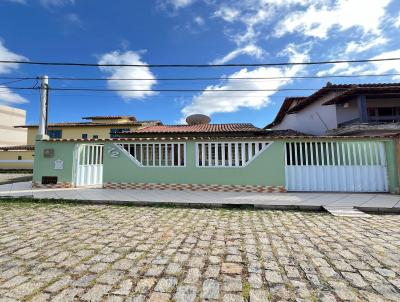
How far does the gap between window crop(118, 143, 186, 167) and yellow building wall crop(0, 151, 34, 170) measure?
1915 centimetres

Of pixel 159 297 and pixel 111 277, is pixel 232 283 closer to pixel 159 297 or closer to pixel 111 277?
pixel 159 297

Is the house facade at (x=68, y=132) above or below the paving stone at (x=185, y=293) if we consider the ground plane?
above

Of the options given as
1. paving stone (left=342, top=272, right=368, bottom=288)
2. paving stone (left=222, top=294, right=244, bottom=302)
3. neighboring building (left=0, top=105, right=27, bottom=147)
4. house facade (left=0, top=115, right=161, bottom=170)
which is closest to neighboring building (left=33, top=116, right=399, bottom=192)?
paving stone (left=342, top=272, right=368, bottom=288)

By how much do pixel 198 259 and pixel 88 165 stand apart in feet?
32.3

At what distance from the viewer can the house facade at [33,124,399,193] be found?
912cm

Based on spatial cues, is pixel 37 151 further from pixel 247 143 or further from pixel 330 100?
pixel 330 100

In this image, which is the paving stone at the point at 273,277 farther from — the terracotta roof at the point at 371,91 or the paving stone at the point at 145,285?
the terracotta roof at the point at 371,91

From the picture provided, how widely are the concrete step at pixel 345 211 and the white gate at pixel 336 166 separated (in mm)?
2955

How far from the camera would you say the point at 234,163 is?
9.65 meters

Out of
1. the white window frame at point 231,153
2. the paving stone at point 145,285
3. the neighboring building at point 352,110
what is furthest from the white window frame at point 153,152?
the neighboring building at point 352,110


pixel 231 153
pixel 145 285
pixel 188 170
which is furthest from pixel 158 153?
pixel 145 285

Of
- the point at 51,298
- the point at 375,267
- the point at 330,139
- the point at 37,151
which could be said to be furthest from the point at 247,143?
the point at 37,151

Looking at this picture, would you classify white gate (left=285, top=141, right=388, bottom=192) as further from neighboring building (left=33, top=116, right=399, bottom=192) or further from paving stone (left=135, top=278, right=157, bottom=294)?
paving stone (left=135, top=278, right=157, bottom=294)

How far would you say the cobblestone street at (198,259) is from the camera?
7.57 feet
